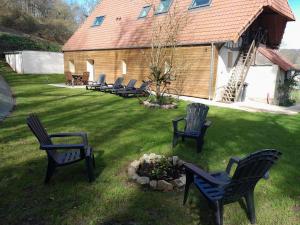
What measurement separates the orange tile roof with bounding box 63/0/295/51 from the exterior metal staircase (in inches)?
91.2

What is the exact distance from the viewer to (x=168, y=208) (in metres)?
3.76

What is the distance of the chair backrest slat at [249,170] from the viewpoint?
9.64ft

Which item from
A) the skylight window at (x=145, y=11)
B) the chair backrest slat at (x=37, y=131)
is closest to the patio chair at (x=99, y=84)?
the skylight window at (x=145, y=11)

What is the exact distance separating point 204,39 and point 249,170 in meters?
12.2

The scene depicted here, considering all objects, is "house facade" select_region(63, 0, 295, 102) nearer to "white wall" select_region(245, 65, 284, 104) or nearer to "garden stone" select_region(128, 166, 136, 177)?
"white wall" select_region(245, 65, 284, 104)

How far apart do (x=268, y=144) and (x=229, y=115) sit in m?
3.63

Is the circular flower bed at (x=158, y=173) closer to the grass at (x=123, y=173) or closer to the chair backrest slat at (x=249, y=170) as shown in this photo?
the grass at (x=123, y=173)

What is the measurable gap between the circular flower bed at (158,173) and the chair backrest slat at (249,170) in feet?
4.17

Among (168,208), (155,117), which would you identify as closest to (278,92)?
(155,117)

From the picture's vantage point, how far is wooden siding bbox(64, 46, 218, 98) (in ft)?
47.4

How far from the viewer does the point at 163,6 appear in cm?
1778

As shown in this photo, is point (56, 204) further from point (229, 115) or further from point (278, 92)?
point (278, 92)

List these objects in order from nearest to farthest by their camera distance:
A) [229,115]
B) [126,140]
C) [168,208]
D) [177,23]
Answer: [168,208], [126,140], [229,115], [177,23]

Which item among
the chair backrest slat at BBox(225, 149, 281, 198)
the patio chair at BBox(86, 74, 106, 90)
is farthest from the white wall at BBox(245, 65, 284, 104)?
the chair backrest slat at BBox(225, 149, 281, 198)
